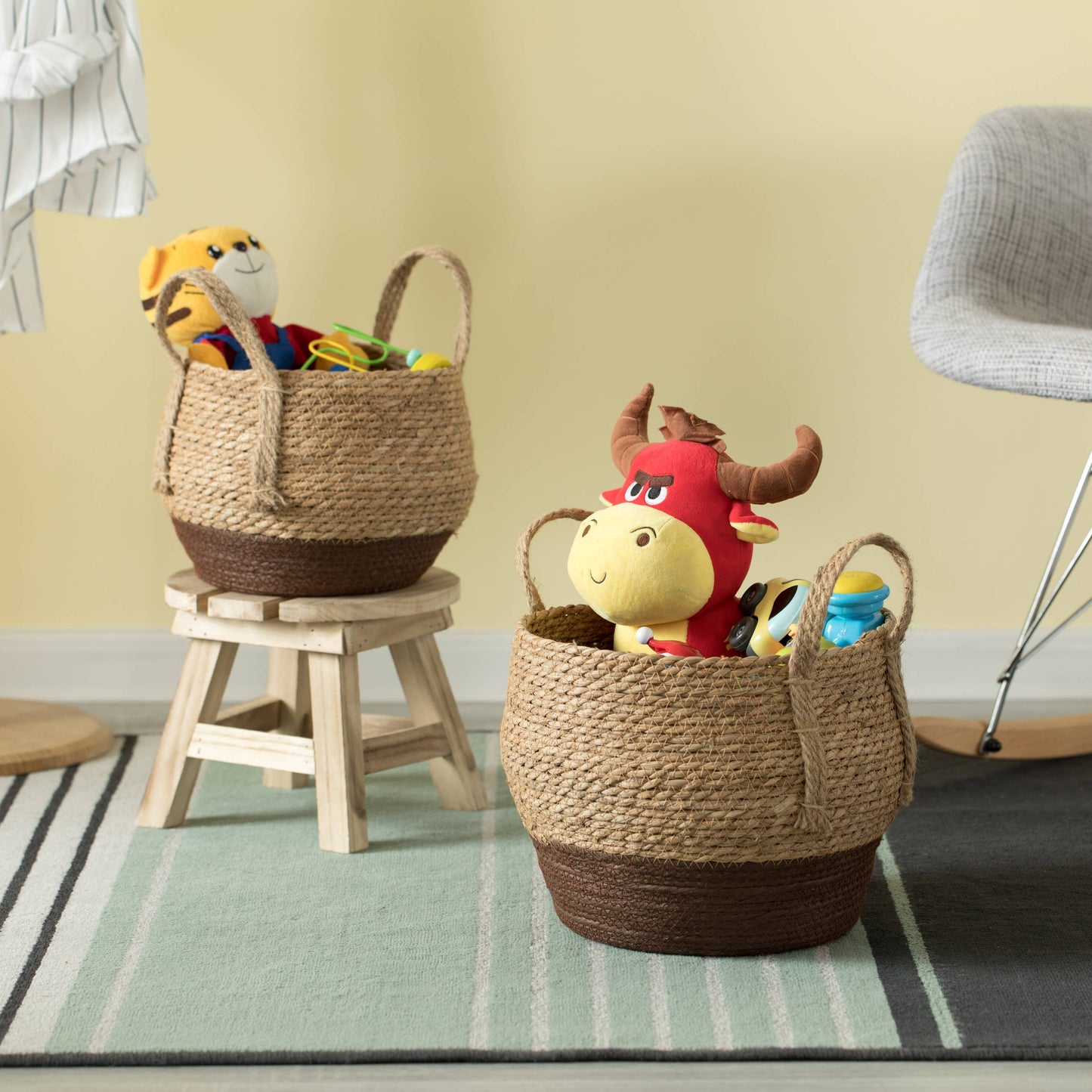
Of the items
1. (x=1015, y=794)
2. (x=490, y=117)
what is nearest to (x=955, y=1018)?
(x=1015, y=794)

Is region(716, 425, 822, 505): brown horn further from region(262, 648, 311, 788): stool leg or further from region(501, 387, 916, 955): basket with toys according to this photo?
region(262, 648, 311, 788): stool leg

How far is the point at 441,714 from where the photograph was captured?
4.64ft

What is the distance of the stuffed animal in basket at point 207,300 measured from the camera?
1.33 m

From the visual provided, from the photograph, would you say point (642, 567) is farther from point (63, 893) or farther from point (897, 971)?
point (63, 893)

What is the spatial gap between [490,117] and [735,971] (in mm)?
1104

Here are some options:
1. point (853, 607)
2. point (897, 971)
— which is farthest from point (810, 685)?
point (897, 971)

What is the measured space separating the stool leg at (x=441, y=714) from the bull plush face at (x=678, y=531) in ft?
1.26

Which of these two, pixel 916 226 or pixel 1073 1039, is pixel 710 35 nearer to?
pixel 916 226

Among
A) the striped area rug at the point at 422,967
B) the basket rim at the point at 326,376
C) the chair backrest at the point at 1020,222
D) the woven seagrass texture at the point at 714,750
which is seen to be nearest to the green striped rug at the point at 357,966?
the striped area rug at the point at 422,967

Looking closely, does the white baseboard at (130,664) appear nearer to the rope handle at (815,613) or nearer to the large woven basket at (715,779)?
the large woven basket at (715,779)

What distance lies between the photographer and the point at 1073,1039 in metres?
0.93

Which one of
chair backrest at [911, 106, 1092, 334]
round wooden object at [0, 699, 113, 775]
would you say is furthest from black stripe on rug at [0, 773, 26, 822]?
chair backrest at [911, 106, 1092, 334]

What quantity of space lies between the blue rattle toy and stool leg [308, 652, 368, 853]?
1.59 ft

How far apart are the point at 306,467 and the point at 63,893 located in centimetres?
45
